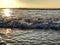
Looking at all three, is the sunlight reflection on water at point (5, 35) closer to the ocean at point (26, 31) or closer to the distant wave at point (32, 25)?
the ocean at point (26, 31)

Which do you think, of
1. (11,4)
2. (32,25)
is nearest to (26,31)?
(32,25)

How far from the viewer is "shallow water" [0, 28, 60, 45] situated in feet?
4.66

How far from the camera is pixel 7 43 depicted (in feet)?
4.59

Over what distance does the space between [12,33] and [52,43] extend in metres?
0.39

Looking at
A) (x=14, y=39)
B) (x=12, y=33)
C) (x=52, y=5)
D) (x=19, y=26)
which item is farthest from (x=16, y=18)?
(x=52, y=5)

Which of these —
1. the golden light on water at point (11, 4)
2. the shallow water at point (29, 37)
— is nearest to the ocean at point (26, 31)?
the shallow water at point (29, 37)

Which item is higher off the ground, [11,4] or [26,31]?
[11,4]

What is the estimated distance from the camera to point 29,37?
1.51 meters

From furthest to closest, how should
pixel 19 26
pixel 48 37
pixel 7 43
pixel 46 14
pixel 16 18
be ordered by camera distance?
pixel 46 14
pixel 16 18
pixel 19 26
pixel 48 37
pixel 7 43

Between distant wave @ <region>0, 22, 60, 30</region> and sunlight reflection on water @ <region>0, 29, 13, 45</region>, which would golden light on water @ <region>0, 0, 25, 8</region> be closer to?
distant wave @ <region>0, 22, 60, 30</region>

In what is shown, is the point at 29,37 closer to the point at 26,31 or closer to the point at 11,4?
the point at 26,31

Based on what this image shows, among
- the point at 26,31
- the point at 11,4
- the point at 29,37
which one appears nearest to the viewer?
the point at 29,37

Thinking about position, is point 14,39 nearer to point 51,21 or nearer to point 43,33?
point 43,33

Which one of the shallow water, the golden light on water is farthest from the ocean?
the golden light on water
